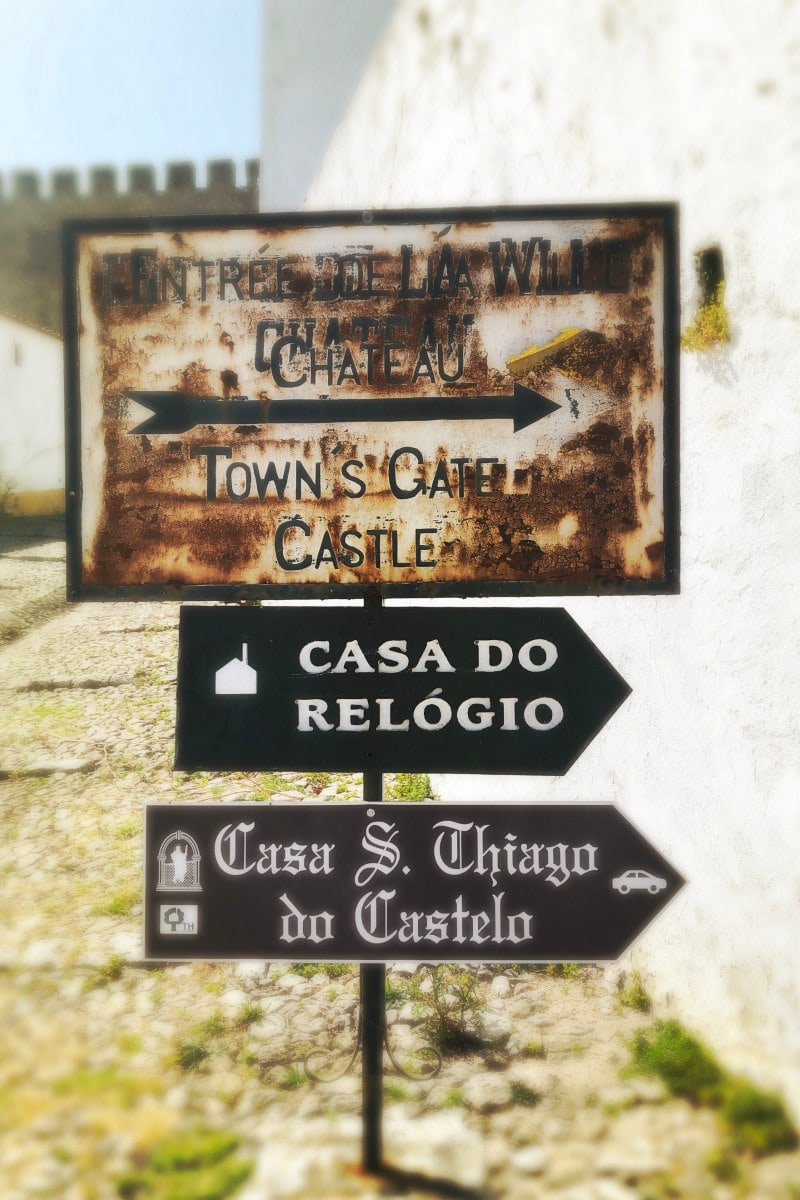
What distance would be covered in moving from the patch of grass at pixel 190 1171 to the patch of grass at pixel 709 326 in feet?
8.01

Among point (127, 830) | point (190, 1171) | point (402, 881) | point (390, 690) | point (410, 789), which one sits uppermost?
point (390, 690)

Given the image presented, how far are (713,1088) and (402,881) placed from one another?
49.1 inches

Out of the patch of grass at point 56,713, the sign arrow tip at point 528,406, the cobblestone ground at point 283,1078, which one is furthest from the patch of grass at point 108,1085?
the patch of grass at point 56,713

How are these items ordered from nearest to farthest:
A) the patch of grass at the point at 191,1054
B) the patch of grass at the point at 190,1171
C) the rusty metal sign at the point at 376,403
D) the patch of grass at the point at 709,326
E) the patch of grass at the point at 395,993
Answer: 1. the rusty metal sign at the point at 376,403
2. the patch of grass at the point at 190,1171
3. the patch of grass at the point at 709,326
4. the patch of grass at the point at 191,1054
5. the patch of grass at the point at 395,993

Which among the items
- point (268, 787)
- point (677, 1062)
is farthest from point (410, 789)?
point (677, 1062)

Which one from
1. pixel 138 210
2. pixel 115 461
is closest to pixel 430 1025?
pixel 115 461

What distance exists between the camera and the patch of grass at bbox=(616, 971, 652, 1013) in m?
2.76

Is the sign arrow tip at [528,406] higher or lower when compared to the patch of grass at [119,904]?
higher

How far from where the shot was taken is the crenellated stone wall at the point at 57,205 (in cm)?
1656

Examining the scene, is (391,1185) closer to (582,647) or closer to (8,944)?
(582,647)

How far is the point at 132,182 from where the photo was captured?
56.9 feet

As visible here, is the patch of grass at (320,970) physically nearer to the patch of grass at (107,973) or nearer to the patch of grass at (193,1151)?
the patch of grass at (107,973)

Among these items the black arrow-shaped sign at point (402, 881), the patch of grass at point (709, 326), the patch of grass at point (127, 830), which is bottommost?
the patch of grass at point (127, 830)

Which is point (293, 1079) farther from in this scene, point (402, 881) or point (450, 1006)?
point (402, 881)
